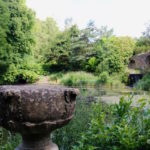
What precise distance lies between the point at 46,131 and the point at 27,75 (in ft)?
40.1

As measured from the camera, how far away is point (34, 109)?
110 cm

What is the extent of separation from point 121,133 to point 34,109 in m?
0.74

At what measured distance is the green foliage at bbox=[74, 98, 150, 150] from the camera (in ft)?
4.81

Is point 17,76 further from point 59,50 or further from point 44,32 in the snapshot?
point 44,32

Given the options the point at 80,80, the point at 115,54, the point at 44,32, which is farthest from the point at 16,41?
the point at 44,32

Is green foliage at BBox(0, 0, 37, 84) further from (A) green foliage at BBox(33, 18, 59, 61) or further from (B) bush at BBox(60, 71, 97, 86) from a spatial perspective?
(A) green foliage at BBox(33, 18, 59, 61)

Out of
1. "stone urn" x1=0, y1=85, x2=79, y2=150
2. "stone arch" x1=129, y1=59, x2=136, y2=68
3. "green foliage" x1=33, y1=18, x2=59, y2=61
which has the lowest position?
"stone urn" x1=0, y1=85, x2=79, y2=150

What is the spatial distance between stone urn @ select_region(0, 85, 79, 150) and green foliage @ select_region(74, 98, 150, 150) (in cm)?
43

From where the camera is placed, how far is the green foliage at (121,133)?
146 centimetres

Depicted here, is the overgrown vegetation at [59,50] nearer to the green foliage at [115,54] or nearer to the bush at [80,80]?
the green foliage at [115,54]

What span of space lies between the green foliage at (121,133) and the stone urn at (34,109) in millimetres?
430

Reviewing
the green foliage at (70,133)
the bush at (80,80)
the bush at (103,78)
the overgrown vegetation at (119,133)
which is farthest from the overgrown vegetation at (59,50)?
the overgrown vegetation at (119,133)

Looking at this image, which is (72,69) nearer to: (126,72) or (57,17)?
(126,72)

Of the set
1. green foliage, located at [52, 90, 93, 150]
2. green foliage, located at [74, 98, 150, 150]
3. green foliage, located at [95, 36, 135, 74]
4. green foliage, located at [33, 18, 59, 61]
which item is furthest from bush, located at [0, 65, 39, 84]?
green foliage, located at [74, 98, 150, 150]
